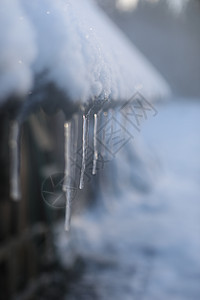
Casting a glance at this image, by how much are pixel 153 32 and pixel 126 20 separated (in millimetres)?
3592

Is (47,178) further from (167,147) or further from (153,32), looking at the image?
(153,32)

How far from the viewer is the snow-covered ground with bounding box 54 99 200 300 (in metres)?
4.96

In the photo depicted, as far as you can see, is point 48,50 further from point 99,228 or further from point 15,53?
point 99,228

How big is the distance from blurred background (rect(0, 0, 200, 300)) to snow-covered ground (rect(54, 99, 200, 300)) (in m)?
0.01

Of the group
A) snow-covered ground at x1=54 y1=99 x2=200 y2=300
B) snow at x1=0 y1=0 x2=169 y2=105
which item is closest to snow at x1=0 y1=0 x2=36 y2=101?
snow at x1=0 y1=0 x2=169 y2=105

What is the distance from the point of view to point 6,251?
4105 millimetres

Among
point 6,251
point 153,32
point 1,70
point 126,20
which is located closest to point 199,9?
point 153,32

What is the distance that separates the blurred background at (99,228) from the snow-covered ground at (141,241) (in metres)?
0.01

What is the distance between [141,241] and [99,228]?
3.17ft

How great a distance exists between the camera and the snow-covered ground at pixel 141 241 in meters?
4.96

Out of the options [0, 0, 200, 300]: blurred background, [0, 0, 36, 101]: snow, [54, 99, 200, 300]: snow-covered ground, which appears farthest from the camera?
[54, 99, 200, 300]: snow-covered ground

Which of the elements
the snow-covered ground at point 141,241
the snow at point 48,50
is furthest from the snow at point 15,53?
the snow-covered ground at point 141,241

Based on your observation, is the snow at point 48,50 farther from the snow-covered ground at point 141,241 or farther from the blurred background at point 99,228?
the snow-covered ground at point 141,241

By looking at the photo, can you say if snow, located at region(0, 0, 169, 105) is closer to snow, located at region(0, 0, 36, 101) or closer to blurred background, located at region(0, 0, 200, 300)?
snow, located at region(0, 0, 36, 101)
